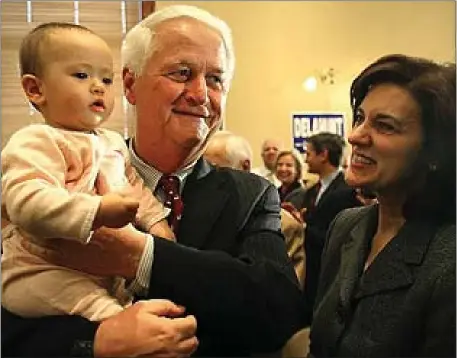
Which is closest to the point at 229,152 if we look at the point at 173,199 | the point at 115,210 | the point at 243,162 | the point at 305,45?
the point at 243,162

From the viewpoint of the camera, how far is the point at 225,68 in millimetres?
663

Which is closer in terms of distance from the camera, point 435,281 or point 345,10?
point 435,281

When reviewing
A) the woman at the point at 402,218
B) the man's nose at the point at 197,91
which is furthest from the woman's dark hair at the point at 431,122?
the man's nose at the point at 197,91

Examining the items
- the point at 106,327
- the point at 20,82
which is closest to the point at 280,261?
the point at 106,327

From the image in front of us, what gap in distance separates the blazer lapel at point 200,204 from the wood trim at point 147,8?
18 cm

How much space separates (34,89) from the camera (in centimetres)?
66

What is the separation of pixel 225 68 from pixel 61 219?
243 mm

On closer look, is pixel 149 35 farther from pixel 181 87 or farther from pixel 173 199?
pixel 173 199

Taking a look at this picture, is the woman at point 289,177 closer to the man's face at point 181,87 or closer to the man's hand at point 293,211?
the man's hand at point 293,211

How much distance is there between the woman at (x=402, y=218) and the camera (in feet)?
2.25

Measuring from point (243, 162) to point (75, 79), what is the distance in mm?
247

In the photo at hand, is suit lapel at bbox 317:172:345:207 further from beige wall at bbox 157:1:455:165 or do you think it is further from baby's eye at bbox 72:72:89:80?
baby's eye at bbox 72:72:89:80

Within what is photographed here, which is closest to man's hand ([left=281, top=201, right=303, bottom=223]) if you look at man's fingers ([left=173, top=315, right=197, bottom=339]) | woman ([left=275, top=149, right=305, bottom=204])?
woman ([left=275, top=149, right=305, bottom=204])

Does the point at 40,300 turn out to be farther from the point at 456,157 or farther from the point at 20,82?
the point at 456,157
